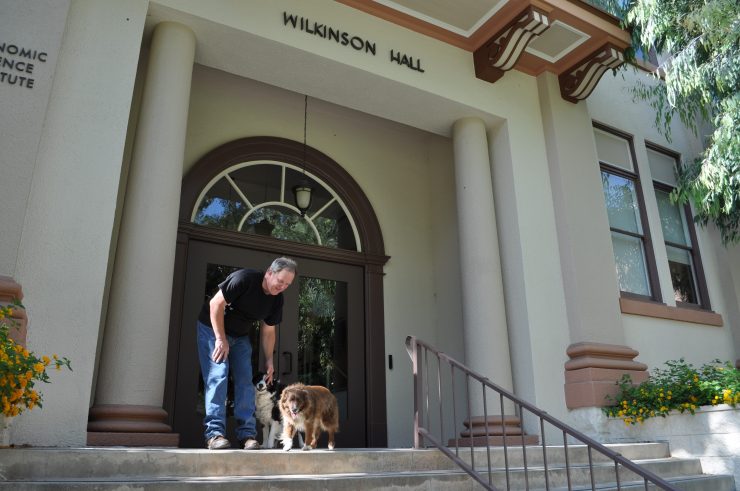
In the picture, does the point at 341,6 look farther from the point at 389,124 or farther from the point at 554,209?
the point at 554,209

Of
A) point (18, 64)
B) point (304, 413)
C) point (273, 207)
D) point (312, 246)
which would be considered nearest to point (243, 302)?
point (304, 413)

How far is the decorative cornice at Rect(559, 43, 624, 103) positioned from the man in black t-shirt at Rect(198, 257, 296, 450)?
4.89 metres

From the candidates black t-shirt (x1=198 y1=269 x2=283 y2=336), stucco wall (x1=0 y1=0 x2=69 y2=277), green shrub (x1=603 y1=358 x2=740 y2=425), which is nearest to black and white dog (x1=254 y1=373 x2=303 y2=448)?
black t-shirt (x1=198 y1=269 x2=283 y2=336)

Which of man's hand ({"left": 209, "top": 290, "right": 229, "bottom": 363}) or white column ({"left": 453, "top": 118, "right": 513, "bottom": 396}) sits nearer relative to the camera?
man's hand ({"left": 209, "top": 290, "right": 229, "bottom": 363})

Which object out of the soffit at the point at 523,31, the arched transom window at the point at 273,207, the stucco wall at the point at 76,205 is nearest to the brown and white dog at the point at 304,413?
the stucco wall at the point at 76,205

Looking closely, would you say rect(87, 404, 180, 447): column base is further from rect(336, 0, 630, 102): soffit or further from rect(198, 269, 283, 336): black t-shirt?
rect(336, 0, 630, 102): soffit

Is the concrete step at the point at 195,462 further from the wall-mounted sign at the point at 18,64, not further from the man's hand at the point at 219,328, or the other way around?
the wall-mounted sign at the point at 18,64

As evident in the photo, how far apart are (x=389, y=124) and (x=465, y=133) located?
71.5 inches

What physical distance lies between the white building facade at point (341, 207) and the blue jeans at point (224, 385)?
38 centimetres

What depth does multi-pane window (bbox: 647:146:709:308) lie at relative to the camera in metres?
8.56

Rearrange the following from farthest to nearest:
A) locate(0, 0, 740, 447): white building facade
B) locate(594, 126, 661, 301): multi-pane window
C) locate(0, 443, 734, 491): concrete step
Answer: locate(594, 126, 661, 301): multi-pane window, locate(0, 0, 740, 447): white building facade, locate(0, 443, 734, 491): concrete step

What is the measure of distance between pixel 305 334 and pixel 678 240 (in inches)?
218

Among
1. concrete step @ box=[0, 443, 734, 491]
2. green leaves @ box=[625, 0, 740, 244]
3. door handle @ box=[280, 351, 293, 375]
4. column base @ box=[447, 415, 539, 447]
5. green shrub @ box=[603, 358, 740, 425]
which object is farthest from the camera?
door handle @ box=[280, 351, 293, 375]

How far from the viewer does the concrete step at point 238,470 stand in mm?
3283
